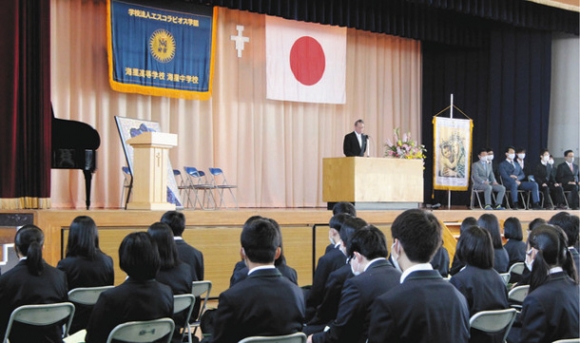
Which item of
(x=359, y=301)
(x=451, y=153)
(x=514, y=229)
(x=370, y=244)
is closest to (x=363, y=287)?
(x=359, y=301)

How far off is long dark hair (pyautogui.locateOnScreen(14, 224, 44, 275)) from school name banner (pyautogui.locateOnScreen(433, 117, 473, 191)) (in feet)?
29.6

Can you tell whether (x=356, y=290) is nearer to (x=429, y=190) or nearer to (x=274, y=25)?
(x=274, y=25)

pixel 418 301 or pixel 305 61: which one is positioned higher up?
pixel 305 61

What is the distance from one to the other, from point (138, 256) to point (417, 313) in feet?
4.77

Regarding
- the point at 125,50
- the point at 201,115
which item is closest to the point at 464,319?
the point at 125,50

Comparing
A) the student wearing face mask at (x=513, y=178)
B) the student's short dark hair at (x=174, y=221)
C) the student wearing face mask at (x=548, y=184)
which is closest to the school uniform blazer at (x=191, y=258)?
the student's short dark hair at (x=174, y=221)

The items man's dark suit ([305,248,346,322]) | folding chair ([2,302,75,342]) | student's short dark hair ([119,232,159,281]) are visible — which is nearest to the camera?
student's short dark hair ([119,232,159,281])

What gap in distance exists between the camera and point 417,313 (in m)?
2.32

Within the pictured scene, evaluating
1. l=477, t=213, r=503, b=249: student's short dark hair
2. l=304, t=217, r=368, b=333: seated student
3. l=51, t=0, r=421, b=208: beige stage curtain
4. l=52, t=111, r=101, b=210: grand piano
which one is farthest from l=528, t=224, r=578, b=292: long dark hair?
l=51, t=0, r=421, b=208: beige stage curtain

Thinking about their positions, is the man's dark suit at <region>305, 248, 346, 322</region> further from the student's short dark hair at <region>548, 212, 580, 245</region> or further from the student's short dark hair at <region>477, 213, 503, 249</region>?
the student's short dark hair at <region>548, 212, 580, 245</region>

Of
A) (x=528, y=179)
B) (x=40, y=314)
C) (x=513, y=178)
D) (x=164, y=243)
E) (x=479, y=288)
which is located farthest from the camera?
(x=528, y=179)

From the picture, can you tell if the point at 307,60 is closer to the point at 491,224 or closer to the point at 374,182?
the point at 374,182

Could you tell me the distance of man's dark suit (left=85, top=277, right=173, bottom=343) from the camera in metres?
3.21

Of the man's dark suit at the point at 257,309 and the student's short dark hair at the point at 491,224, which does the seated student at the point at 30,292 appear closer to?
the man's dark suit at the point at 257,309
